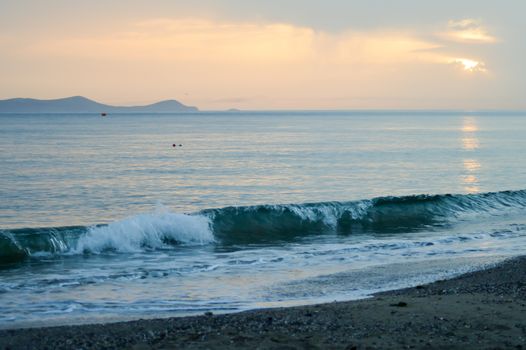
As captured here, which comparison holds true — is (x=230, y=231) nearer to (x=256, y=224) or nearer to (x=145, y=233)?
(x=256, y=224)

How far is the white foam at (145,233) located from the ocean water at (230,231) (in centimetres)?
5

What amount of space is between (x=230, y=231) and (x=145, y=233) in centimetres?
371

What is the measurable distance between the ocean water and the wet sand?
1.80 m

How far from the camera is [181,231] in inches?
933

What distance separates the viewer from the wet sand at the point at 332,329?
9789 mm

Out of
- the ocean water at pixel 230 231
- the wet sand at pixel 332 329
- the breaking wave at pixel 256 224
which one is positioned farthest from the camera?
the breaking wave at pixel 256 224

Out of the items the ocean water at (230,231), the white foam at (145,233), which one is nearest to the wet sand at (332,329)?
the ocean water at (230,231)

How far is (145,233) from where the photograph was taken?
74.8ft

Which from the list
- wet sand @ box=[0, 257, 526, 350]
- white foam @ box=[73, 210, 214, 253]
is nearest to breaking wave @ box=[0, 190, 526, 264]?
white foam @ box=[73, 210, 214, 253]

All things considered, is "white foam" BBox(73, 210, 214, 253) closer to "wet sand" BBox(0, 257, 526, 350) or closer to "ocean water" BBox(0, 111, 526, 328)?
"ocean water" BBox(0, 111, 526, 328)

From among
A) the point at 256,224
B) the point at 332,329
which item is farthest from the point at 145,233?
the point at 332,329

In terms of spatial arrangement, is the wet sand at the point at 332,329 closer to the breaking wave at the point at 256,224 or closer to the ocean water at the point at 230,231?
the ocean water at the point at 230,231

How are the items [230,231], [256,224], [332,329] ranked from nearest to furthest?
[332,329] < [230,231] < [256,224]

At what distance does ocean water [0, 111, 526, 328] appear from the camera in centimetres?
1493
